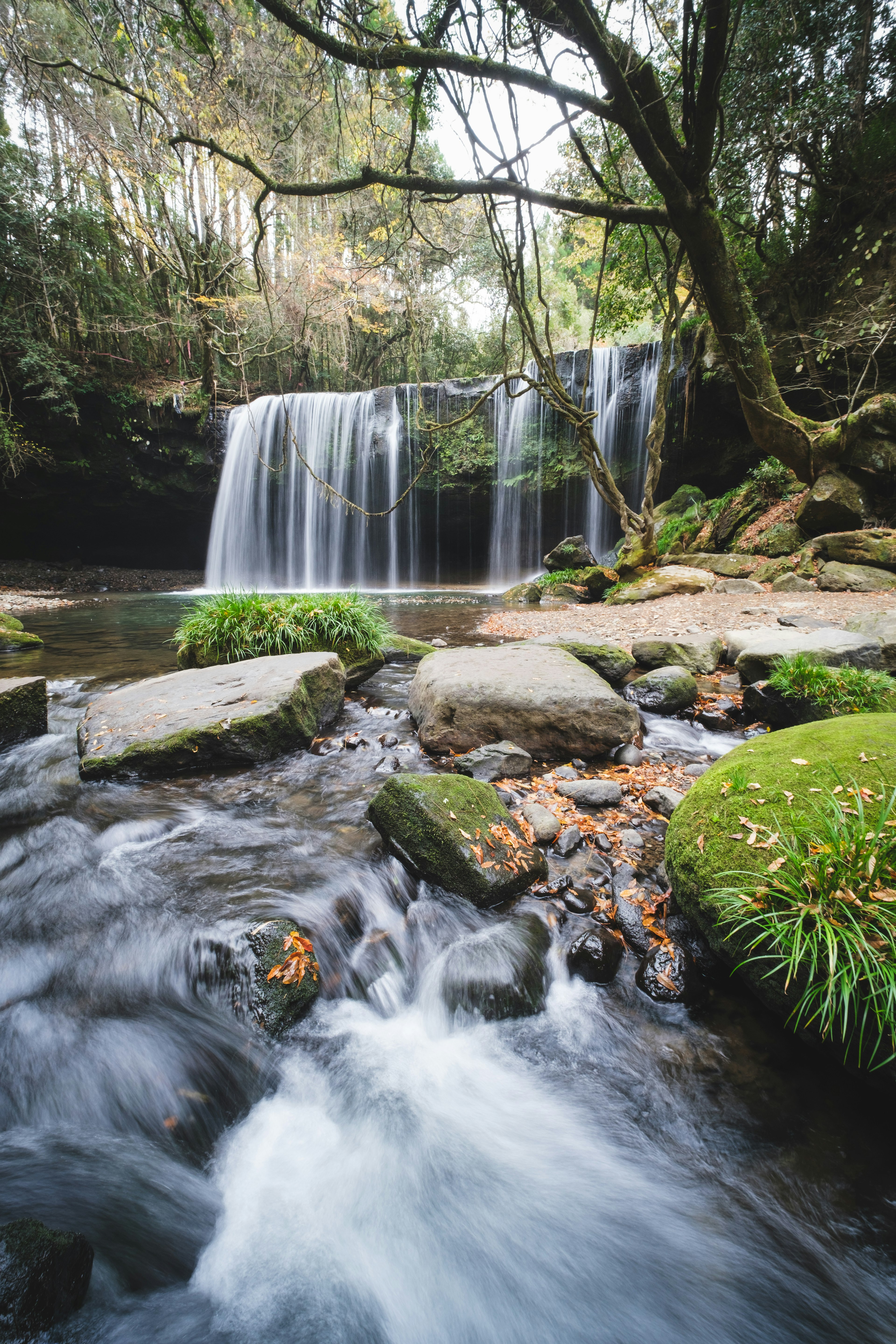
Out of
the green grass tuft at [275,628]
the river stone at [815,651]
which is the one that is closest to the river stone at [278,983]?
the green grass tuft at [275,628]

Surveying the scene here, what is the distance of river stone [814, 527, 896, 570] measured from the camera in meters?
7.45

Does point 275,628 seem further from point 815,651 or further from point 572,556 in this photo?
point 572,556

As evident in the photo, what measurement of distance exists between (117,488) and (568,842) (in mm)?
18854

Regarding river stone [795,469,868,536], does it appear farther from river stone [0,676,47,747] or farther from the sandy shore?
river stone [0,676,47,747]

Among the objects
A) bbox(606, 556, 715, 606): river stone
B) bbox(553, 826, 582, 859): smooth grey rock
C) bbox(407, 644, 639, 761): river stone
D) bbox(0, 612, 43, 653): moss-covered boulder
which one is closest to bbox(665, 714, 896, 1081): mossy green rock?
bbox(553, 826, 582, 859): smooth grey rock

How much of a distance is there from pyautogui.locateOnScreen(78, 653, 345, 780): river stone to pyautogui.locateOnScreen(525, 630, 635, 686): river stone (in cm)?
233

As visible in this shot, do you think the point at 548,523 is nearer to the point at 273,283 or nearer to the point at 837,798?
the point at 273,283

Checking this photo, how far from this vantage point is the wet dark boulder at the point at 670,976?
2.00 meters

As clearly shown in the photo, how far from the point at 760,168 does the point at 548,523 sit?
9278 millimetres

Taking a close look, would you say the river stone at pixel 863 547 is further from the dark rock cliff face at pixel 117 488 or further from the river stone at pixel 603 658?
the dark rock cliff face at pixel 117 488

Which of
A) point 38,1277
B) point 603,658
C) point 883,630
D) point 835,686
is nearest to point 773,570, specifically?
point 883,630

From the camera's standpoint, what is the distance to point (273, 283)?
1856cm

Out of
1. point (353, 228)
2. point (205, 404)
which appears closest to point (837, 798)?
point (353, 228)

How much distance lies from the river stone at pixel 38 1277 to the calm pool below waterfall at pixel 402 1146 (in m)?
0.07
